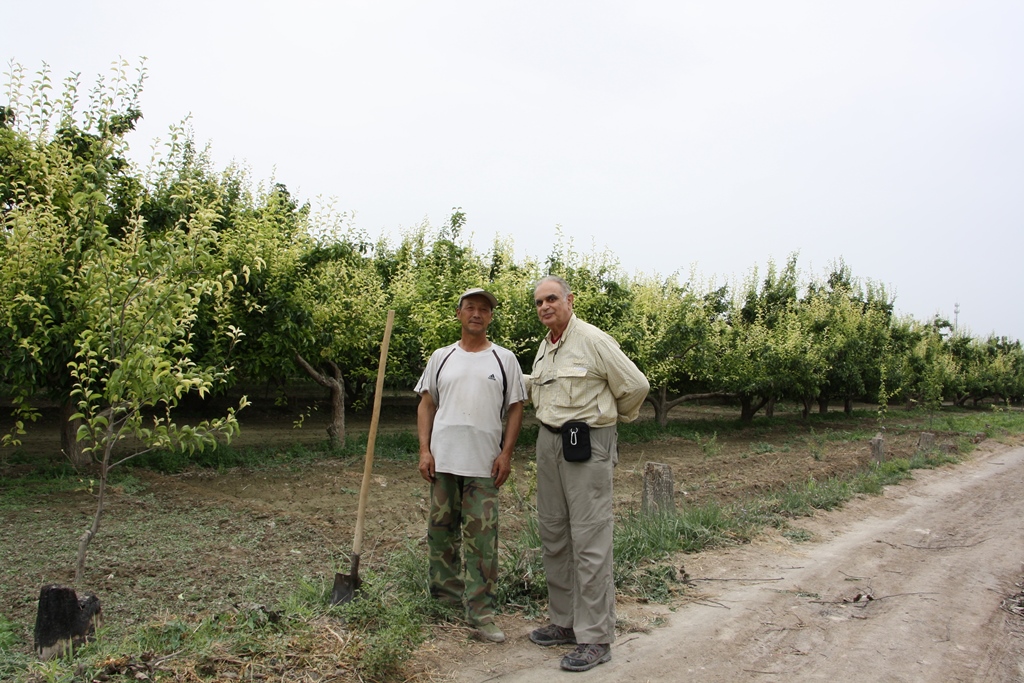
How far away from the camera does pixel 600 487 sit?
3.95 meters

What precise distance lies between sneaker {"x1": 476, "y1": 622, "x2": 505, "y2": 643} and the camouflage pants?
0.03 metres

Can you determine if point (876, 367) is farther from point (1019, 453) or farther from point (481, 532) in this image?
point (481, 532)

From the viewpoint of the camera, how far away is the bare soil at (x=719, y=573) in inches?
156

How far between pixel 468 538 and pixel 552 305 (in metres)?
1.39

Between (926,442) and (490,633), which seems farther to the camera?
(926,442)

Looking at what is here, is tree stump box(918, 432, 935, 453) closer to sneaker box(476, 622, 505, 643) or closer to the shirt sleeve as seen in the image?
the shirt sleeve

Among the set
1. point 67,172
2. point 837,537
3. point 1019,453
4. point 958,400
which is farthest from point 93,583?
point 958,400

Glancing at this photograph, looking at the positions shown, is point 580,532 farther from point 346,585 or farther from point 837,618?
point 837,618

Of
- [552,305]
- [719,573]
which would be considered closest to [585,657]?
[552,305]

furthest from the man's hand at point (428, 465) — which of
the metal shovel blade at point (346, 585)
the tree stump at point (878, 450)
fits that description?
the tree stump at point (878, 450)

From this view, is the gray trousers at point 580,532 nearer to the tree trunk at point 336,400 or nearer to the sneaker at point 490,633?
Result: the sneaker at point 490,633

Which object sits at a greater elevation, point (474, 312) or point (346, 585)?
point (474, 312)

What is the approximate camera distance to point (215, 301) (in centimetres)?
964

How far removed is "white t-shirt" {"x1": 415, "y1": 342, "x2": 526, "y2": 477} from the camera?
163 inches
